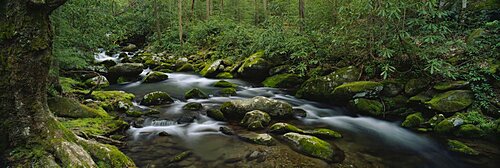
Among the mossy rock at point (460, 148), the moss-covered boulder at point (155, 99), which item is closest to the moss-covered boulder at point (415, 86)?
the mossy rock at point (460, 148)

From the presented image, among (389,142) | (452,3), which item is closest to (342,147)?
(389,142)

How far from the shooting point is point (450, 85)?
8.02 metres

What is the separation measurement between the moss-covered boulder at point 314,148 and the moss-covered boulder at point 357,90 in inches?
140

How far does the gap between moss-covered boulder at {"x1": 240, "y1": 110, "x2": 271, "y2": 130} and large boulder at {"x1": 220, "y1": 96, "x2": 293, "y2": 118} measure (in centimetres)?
46

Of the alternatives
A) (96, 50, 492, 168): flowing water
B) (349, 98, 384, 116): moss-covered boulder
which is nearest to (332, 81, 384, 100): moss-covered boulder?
(349, 98, 384, 116): moss-covered boulder

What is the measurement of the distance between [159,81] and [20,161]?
10.8m

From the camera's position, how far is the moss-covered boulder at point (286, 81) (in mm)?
12219

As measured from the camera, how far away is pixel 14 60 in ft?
10.2

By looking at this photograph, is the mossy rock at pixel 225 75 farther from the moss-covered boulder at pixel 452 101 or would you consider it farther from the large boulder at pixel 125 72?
the moss-covered boulder at pixel 452 101

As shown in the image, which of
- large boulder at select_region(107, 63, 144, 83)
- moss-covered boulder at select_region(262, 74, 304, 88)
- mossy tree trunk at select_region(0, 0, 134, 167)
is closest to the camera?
mossy tree trunk at select_region(0, 0, 134, 167)

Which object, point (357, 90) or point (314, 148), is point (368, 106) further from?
point (314, 148)

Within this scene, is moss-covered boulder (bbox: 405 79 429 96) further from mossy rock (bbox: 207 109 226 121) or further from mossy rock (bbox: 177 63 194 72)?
mossy rock (bbox: 177 63 194 72)

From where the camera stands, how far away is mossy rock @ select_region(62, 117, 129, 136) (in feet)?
18.9

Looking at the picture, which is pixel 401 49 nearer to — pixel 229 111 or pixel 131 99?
pixel 229 111
